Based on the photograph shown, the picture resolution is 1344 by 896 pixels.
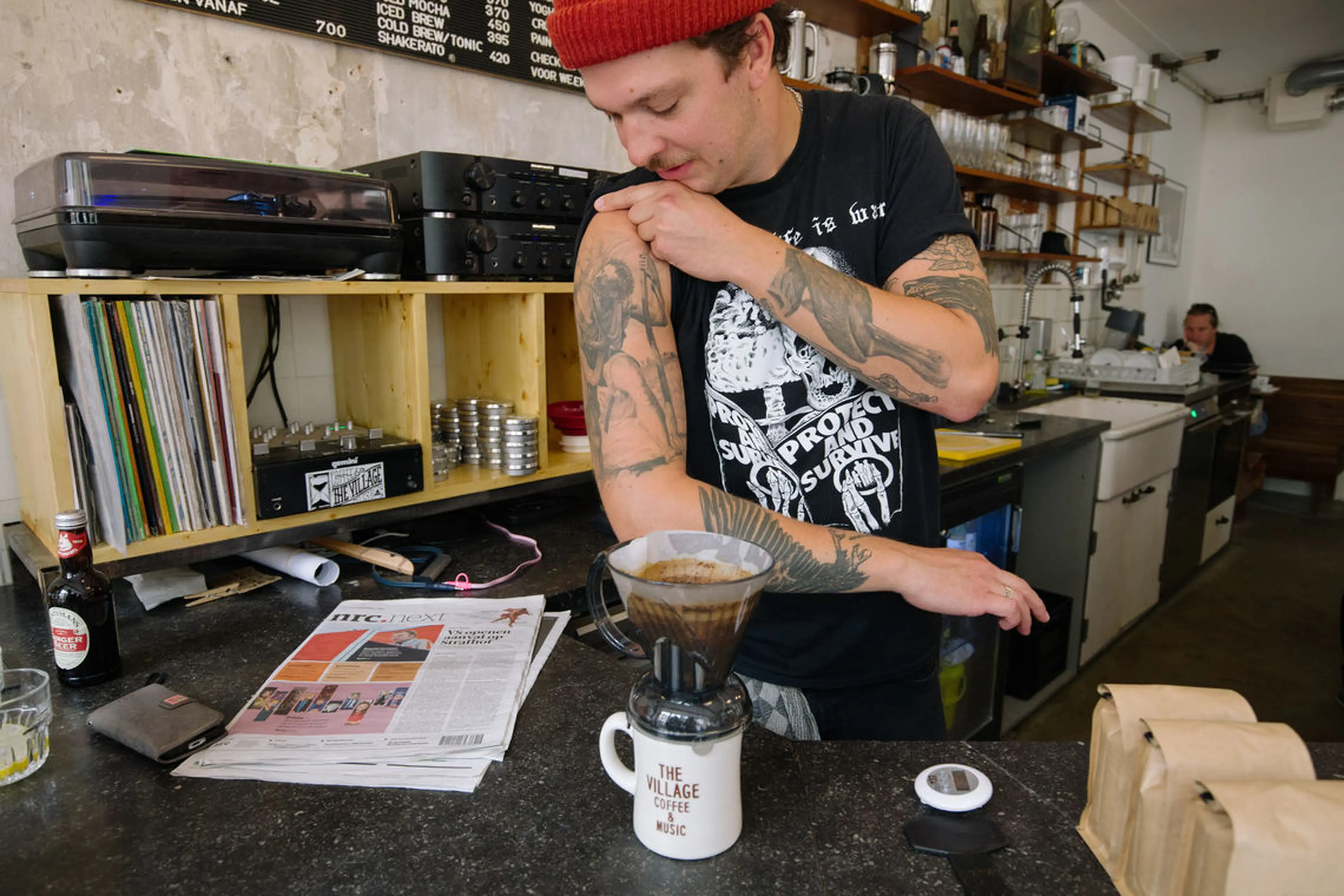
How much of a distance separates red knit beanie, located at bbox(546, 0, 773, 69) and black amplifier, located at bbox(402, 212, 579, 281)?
2.30 feet

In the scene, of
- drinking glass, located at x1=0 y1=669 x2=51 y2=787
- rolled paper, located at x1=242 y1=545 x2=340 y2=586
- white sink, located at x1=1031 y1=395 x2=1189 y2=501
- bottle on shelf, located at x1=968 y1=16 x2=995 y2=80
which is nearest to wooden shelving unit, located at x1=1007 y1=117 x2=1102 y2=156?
bottle on shelf, located at x1=968 y1=16 x2=995 y2=80

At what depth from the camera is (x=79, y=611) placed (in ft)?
3.64

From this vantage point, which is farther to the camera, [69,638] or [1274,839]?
[69,638]

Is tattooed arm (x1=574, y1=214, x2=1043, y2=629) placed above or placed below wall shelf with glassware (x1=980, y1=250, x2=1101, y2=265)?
below

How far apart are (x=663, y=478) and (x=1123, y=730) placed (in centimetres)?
55

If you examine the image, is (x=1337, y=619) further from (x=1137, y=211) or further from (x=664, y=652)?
(x=664, y=652)

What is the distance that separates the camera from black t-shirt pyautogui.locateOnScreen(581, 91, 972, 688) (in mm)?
1105

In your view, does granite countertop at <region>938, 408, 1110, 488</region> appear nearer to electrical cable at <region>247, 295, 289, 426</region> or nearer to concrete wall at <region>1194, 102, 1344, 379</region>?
electrical cable at <region>247, 295, 289, 426</region>

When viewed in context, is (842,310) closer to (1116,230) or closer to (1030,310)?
(1030,310)

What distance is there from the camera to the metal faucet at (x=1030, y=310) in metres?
3.90

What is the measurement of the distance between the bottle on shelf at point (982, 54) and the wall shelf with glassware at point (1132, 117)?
1.26 meters

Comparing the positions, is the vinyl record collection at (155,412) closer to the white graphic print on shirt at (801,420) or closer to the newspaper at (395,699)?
the newspaper at (395,699)

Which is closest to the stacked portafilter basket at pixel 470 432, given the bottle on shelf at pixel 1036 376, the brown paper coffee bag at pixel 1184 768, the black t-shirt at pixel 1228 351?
the brown paper coffee bag at pixel 1184 768

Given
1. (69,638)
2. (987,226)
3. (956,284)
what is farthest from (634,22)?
(987,226)
